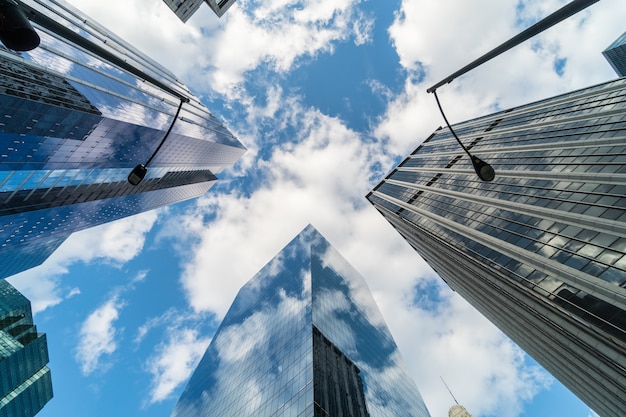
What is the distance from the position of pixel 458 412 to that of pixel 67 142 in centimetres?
17538

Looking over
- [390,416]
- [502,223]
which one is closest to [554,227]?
[502,223]

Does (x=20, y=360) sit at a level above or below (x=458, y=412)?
below

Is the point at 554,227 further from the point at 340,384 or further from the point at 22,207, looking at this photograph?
the point at 22,207

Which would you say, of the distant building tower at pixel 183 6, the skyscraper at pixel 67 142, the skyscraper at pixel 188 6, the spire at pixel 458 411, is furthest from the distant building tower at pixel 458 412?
the distant building tower at pixel 183 6

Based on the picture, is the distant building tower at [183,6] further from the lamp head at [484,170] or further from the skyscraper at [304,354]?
the lamp head at [484,170]

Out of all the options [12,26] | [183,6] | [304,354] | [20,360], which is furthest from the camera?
[183,6]

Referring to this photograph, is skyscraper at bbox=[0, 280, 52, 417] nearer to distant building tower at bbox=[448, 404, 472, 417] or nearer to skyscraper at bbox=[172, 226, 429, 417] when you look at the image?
skyscraper at bbox=[172, 226, 429, 417]

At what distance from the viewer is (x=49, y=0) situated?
96.5 metres

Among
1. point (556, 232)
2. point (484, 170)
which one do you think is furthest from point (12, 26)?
point (556, 232)

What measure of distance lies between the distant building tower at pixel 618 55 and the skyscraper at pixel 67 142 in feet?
537

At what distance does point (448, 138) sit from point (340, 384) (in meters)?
78.4

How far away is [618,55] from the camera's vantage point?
139625 mm

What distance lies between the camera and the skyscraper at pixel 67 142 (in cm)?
5534

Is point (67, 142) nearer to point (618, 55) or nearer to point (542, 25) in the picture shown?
point (542, 25)
